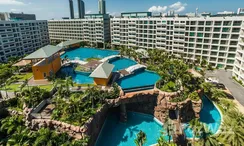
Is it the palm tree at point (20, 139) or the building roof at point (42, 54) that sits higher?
the building roof at point (42, 54)

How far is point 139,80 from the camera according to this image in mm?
49375

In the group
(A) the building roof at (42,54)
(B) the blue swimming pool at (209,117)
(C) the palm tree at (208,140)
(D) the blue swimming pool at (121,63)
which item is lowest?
(B) the blue swimming pool at (209,117)

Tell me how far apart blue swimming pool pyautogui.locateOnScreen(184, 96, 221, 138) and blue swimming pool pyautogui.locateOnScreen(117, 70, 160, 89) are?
1490 centimetres

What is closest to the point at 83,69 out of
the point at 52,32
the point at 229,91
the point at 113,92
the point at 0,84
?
the point at 113,92

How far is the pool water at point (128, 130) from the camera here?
35.6 m

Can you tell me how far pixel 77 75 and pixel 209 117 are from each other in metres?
40.6

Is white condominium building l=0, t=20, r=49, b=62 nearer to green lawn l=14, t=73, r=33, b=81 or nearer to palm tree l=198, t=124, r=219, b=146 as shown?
green lawn l=14, t=73, r=33, b=81

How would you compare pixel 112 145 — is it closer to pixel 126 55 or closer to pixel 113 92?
pixel 113 92

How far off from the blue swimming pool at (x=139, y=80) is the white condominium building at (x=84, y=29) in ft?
188

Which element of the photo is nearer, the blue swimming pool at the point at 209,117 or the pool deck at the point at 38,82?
the blue swimming pool at the point at 209,117

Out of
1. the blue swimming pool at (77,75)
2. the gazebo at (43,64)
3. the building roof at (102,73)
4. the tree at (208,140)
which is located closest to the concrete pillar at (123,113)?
the building roof at (102,73)

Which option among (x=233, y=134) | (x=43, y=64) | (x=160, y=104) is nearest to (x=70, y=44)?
(x=43, y=64)

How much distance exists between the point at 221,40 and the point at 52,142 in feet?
227

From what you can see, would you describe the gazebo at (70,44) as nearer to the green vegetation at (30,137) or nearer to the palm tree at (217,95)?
the green vegetation at (30,137)
